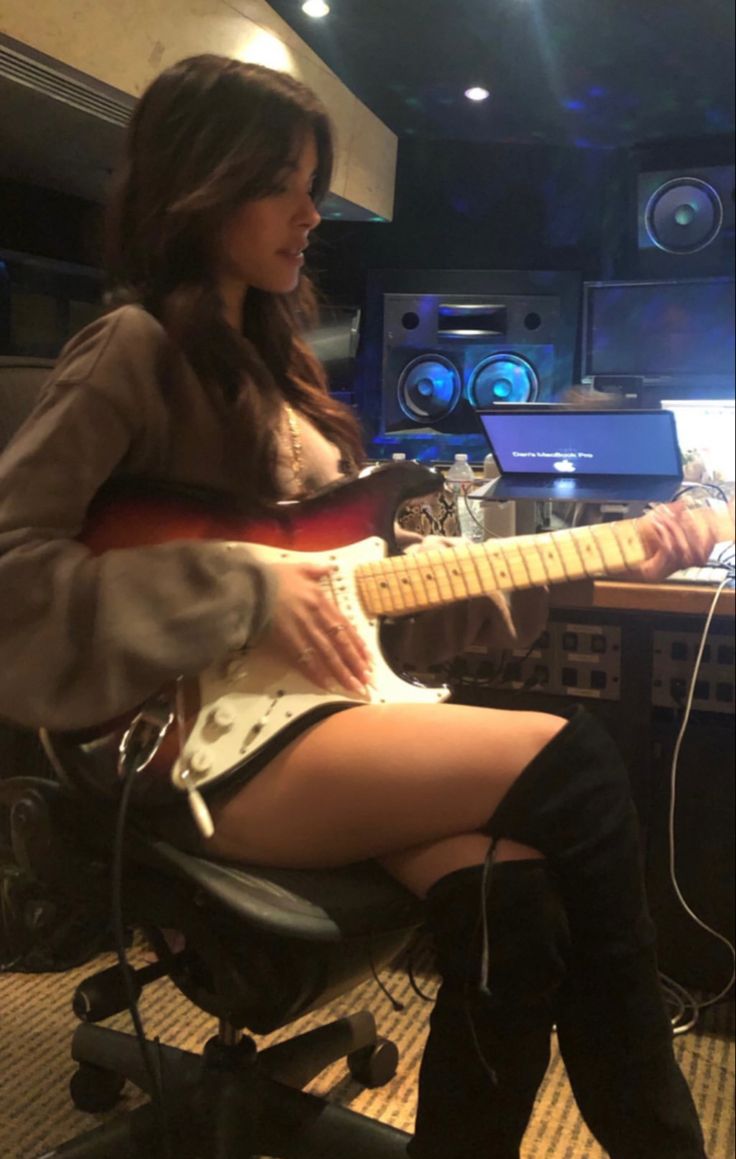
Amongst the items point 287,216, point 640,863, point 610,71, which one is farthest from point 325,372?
point 610,71

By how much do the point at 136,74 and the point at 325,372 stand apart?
1.03ft

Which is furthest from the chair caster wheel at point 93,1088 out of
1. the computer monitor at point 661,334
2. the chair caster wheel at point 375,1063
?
the computer monitor at point 661,334

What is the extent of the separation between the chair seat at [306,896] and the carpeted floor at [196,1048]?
27cm

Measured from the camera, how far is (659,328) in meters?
1.15

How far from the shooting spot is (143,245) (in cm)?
79

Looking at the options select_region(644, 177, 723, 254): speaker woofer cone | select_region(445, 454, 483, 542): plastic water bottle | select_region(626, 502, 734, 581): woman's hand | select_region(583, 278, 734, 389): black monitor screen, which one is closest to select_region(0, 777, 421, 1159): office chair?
select_region(626, 502, 734, 581): woman's hand

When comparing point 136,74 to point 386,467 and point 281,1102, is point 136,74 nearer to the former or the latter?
point 386,467

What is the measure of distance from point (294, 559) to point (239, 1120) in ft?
1.60

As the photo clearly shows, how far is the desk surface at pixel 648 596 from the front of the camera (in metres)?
0.96

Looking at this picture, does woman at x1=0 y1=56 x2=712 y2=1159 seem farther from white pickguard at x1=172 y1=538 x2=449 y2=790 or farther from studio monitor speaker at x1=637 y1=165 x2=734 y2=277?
studio monitor speaker at x1=637 y1=165 x2=734 y2=277

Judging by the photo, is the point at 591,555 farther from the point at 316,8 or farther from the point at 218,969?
the point at 316,8

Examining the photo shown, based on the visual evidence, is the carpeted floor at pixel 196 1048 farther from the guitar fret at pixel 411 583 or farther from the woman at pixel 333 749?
the guitar fret at pixel 411 583

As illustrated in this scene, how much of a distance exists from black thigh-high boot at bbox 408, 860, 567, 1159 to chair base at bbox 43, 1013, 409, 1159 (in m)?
0.22

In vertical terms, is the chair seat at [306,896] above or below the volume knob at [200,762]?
below
